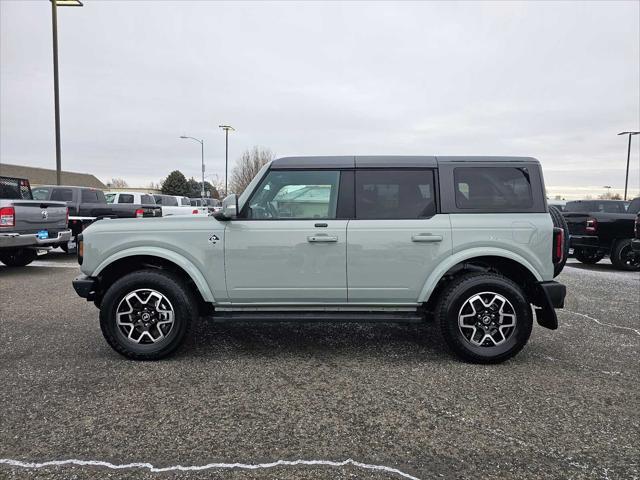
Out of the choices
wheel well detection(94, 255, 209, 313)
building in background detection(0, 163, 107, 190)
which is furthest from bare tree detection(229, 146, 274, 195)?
wheel well detection(94, 255, 209, 313)

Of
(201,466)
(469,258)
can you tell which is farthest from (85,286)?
(469,258)

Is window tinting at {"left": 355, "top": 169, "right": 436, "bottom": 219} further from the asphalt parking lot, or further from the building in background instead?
the building in background

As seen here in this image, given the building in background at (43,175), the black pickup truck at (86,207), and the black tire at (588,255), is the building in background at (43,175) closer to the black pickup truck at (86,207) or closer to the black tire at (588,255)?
the black pickup truck at (86,207)

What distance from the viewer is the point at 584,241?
35.7 feet

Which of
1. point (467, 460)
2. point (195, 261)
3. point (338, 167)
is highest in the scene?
point (338, 167)

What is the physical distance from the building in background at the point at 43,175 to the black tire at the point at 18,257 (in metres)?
58.3

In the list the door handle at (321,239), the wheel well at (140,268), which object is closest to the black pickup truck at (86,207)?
the wheel well at (140,268)

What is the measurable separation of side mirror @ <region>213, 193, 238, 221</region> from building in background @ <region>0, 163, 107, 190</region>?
2601 inches

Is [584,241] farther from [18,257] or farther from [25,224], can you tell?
[18,257]

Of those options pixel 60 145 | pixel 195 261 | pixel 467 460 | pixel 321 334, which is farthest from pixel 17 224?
pixel 60 145

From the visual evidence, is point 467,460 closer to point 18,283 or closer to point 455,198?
point 455,198

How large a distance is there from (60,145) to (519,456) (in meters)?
19.6

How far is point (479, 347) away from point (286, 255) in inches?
76.6

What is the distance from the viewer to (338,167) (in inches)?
170
